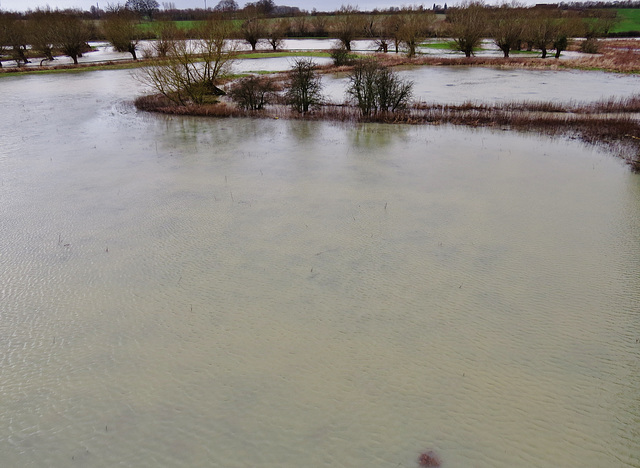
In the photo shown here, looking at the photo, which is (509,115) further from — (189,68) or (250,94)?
(189,68)

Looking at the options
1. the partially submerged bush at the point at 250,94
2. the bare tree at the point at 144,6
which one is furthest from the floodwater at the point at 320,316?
the bare tree at the point at 144,6

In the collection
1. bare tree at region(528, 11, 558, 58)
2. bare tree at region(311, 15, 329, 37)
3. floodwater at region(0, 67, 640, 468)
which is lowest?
floodwater at region(0, 67, 640, 468)

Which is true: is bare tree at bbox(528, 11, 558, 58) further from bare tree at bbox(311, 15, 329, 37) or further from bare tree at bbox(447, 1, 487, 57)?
bare tree at bbox(311, 15, 329, 37)

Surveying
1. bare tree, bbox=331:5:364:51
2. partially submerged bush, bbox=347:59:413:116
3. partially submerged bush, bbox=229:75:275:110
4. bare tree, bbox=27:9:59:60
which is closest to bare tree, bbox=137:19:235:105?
partially submerged bush, bbox=229:75:275:110

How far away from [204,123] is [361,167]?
7652 millimetres

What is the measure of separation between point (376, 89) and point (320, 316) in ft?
41.4

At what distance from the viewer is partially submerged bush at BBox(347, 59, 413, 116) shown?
15461 mm

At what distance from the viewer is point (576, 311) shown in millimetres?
4895

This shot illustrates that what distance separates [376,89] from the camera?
15.7 metres

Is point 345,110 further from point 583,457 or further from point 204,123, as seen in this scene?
point 583,457

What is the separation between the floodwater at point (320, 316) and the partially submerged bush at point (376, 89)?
6553mm

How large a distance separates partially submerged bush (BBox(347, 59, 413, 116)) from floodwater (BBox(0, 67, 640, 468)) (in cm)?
655

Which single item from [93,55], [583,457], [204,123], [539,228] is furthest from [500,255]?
[93,55]

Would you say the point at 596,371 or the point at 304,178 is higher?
the point at 304,178
